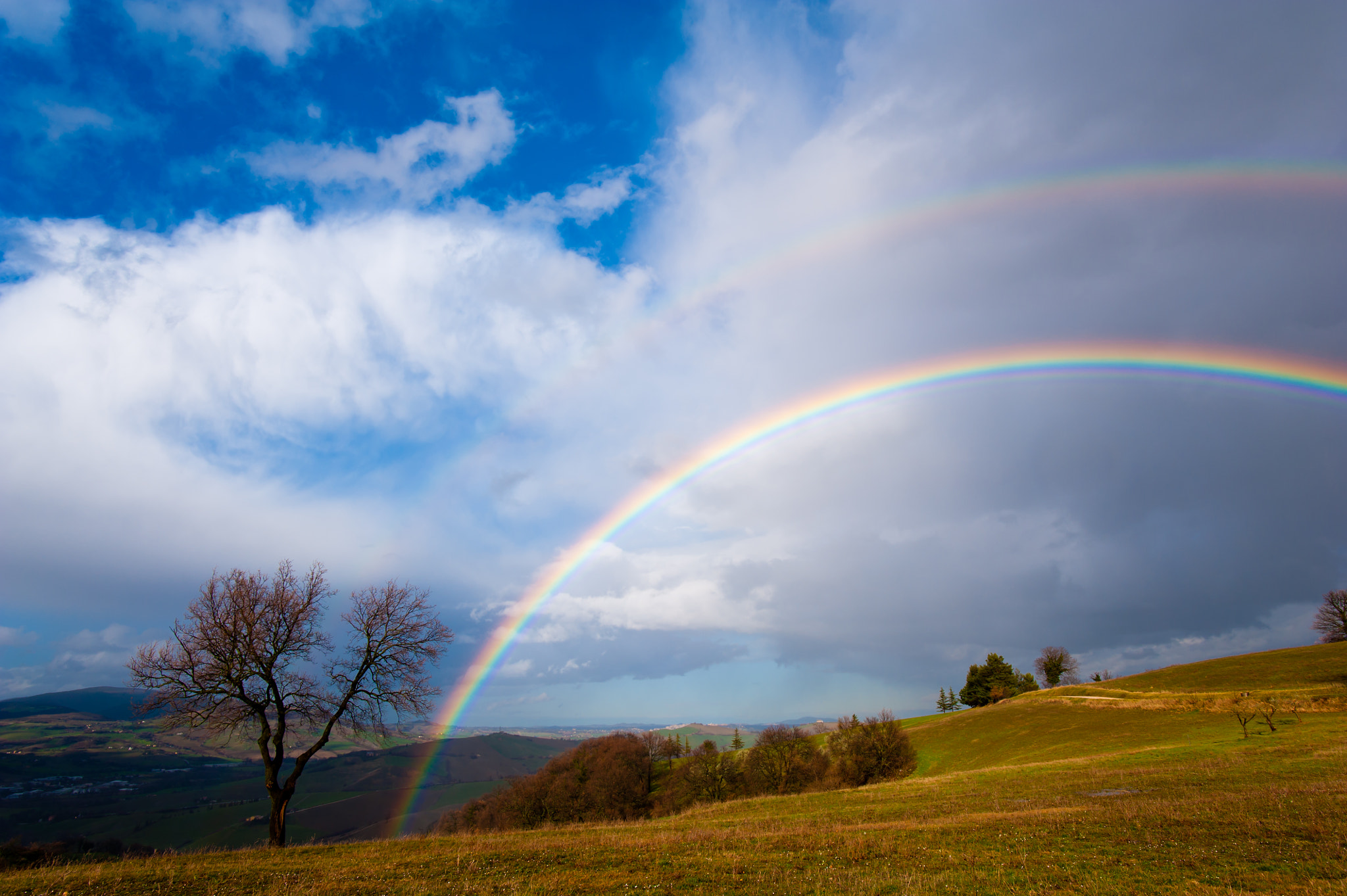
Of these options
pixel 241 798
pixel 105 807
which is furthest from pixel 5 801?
pixel 241 798

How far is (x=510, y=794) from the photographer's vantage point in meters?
93.9

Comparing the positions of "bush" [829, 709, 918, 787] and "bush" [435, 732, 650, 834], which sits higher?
"bush" [829, 709, 918, 787]

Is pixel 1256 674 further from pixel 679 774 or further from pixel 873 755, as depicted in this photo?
pixel 679 774

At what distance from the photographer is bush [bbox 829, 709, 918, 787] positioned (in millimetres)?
62438

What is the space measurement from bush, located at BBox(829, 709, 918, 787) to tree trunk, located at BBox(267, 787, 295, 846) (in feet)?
187

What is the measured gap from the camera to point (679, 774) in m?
86.1

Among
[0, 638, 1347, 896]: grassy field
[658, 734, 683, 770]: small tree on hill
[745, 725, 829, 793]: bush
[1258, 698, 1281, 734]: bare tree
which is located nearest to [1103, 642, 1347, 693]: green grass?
[1258, 698, 1281, 734]: bare tree

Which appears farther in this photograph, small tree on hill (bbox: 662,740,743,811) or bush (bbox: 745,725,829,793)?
→ small tree on hill (bbox: 662,740,743,811)

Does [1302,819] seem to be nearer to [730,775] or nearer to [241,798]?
[730,775]

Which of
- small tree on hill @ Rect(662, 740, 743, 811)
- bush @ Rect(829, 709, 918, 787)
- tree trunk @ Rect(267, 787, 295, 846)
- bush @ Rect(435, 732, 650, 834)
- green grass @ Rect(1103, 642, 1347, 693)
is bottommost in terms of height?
bush @ Rect(435, 732, 650, 834)

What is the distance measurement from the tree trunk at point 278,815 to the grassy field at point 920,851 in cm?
229

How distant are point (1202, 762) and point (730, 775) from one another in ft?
192

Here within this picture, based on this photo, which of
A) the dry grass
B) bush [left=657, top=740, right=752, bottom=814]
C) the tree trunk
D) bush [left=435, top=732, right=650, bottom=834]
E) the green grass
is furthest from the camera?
bush [left=435, top=732, right=650, bottom=834]

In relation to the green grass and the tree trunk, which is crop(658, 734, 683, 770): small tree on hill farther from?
the tree trunk
